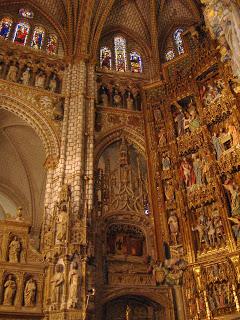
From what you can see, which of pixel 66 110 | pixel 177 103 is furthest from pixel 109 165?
pixel 177 103

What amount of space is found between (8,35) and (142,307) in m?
14.2

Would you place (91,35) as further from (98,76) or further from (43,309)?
(43,309)

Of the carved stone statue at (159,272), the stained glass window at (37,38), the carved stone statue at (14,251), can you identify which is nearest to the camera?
the carved stone statue at (14,251)

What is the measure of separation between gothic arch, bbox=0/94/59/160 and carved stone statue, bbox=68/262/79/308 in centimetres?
565

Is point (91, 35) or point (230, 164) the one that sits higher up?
point (91, 35)

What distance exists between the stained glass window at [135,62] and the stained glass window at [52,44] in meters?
4.22

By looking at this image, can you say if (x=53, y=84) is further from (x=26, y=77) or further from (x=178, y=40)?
(x=178, y=40)

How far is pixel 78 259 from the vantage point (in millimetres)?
11797

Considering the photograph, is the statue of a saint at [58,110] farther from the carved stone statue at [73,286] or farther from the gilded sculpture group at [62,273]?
the carved stone statue at [73,286]

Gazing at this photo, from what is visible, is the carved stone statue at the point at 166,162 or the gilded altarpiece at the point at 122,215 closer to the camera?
the gilded altarpiece at the point at 122,215

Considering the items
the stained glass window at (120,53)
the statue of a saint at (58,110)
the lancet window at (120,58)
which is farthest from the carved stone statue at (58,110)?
the stained glass window at (120,53)

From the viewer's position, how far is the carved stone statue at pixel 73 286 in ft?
35.6

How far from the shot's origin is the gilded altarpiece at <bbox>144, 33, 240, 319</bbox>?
11094mm

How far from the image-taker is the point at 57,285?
1122 cm
